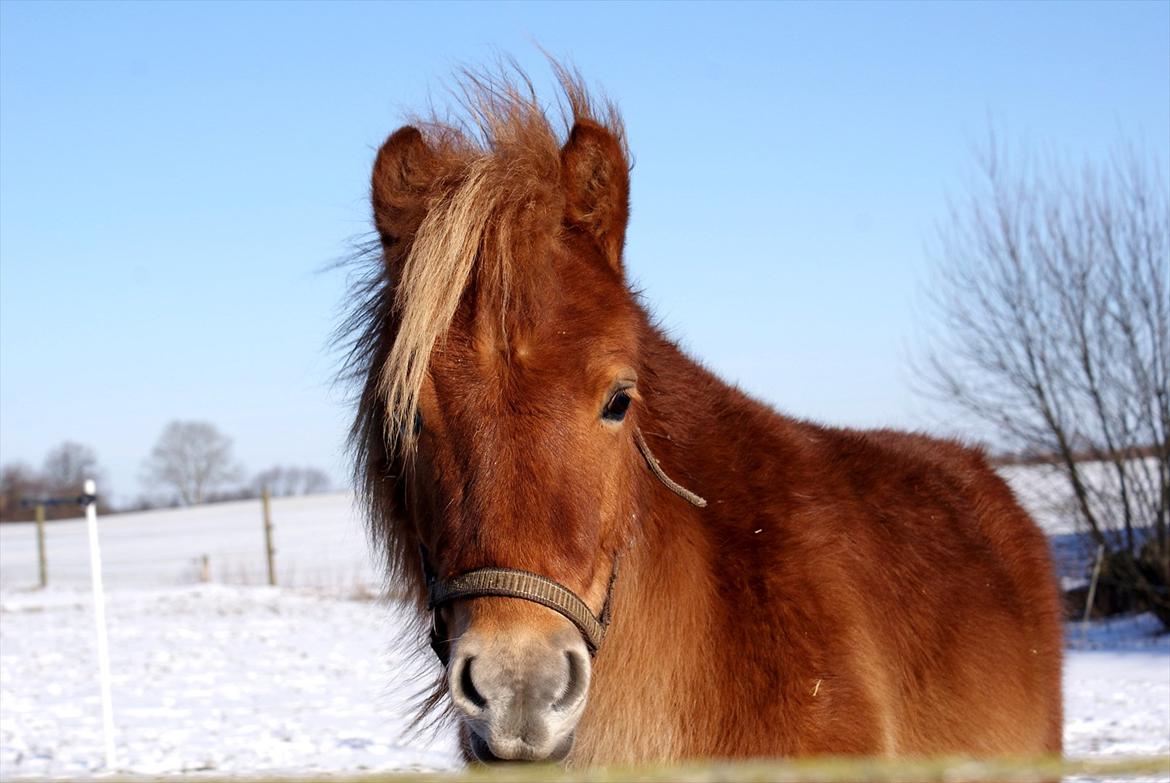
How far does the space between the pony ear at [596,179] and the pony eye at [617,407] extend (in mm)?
436

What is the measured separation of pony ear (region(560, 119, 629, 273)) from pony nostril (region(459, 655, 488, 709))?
118 centimetres

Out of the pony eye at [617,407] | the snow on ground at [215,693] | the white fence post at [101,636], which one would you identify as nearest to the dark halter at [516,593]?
the pony eye at [617,407]

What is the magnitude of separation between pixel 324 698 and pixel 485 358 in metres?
8.18

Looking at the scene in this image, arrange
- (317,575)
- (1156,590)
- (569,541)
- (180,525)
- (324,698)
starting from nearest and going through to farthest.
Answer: (569,541), (324,698), (1156,590), (317,575), (180,525)

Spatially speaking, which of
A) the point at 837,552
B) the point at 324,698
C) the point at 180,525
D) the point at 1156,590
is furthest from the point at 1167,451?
the point at 180,525

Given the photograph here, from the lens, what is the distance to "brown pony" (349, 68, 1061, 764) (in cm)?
218

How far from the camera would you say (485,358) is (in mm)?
2312

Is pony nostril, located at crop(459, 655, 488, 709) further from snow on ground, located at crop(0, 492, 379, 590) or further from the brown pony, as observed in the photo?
snow on ground, located at crop(0, 492, 379, 590)

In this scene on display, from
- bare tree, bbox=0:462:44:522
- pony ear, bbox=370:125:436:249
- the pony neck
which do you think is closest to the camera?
the pony neck

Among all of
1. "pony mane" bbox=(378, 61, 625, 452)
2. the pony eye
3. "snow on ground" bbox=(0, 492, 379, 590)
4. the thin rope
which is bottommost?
"snow on ground" bbox=(0, 492, 379, 590)

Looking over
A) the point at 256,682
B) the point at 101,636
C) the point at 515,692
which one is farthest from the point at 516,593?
the point at 256,682

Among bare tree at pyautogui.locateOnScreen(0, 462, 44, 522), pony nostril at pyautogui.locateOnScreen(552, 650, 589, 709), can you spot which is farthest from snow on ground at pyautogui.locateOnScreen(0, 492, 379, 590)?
pony nostril at pyautogui.locateOnScreen(552, 650, 589, 709)

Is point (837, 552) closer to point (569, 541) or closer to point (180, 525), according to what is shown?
point (569, 541)

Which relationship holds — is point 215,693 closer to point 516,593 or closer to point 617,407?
point 617,407
